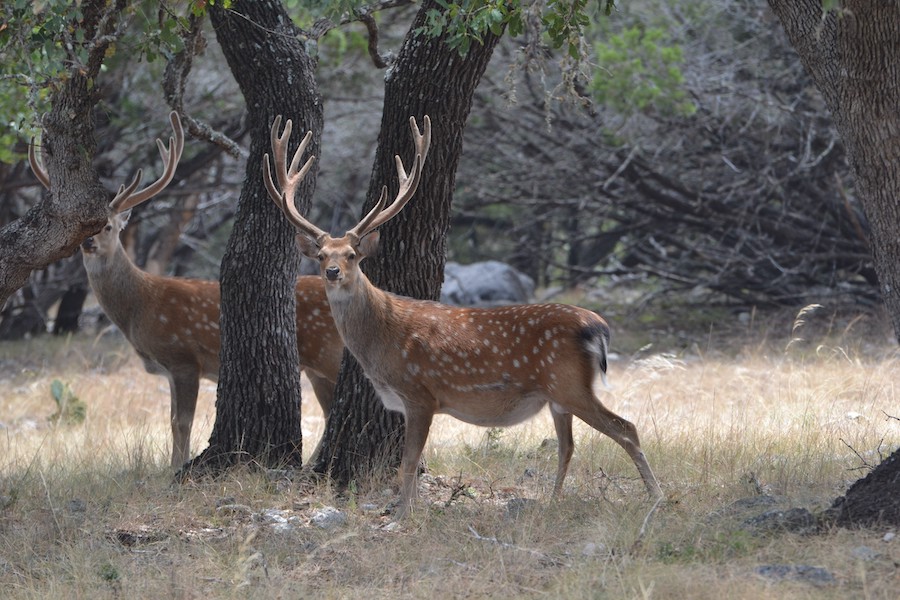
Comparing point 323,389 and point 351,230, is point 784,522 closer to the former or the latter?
point 351,230

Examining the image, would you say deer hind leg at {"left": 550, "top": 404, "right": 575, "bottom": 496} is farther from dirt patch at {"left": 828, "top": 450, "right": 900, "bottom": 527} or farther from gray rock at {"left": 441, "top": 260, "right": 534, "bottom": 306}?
gray rock at {"left": 441, "top": 260, "right": 534, "bottom": 306}

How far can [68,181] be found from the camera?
5.83 metres

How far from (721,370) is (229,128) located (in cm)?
748

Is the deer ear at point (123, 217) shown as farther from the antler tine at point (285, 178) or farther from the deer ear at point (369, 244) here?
the deer ear at point (369, 244)

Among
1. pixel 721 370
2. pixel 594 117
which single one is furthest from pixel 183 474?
pixel 594 117

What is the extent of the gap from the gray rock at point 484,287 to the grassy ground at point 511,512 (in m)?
6.08

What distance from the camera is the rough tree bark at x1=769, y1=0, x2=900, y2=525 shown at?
5.03m

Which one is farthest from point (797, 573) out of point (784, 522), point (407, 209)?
point (407, 209)

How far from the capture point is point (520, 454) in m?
7.64

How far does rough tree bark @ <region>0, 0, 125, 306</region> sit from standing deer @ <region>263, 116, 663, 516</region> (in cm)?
94

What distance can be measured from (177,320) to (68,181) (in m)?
2.78

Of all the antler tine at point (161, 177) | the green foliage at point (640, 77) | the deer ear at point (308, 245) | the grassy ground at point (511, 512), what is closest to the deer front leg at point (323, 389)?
the grassy ground at point (511, 512)

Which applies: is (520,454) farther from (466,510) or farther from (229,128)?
(229,128)

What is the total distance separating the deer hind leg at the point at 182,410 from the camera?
8039 mm
